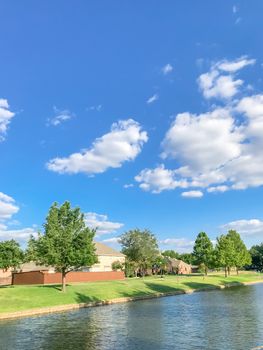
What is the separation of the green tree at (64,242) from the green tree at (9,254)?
792cm

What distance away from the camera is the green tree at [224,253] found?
11388 centimetres

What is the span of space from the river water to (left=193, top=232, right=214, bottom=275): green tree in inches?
2862

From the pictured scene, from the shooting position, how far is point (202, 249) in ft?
397

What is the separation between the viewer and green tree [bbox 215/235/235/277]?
374 ft

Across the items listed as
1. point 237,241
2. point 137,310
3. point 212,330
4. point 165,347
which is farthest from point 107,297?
point 237,241

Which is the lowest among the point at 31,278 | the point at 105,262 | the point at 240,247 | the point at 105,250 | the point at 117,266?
the point at 31,278

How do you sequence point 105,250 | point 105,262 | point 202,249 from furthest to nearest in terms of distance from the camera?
point 202,249 → point 105,250 → point 105,262

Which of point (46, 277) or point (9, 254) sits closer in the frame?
point (9, 254)

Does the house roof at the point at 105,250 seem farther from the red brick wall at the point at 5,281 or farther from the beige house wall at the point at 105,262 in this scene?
the red brick wall at the point at 5,281

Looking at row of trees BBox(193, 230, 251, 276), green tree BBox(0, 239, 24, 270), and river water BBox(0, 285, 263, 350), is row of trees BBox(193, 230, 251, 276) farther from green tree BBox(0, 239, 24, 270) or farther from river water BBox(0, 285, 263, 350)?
river water BBox(0, 285, 263, 350)

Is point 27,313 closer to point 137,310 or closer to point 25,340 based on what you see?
point 137,310

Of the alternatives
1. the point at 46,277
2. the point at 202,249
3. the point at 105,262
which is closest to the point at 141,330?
the point at 46,277

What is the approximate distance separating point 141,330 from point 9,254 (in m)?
43.2

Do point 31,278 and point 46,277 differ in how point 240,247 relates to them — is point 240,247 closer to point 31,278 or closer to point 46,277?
point 46,277
